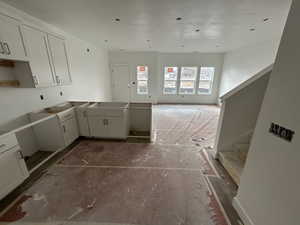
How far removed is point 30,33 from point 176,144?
3.60 m

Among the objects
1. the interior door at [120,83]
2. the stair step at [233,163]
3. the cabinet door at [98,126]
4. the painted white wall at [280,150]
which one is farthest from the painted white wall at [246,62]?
the interior door at [120,83]

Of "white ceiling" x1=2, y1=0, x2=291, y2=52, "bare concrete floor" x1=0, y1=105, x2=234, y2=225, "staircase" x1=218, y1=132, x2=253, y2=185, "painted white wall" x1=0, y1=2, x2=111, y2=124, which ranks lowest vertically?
"bare concrete floor" x1=0, y1=105, x2=234, y2=225

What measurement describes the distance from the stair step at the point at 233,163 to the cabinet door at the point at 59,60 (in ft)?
12.7

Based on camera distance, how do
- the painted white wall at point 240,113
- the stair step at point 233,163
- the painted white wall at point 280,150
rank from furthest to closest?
the painted white wall at point 240,113 → the stair step at point 233,163 → the painted white wall at point 280,150

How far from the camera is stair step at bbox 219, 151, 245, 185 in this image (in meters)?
1.98

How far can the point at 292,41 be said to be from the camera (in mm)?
982

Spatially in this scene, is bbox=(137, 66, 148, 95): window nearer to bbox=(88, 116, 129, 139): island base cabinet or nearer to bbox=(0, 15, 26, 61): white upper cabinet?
bbox=(88, 116, 129, 139): island base cabinet

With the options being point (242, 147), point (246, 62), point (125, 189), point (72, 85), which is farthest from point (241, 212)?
point (246, 62)

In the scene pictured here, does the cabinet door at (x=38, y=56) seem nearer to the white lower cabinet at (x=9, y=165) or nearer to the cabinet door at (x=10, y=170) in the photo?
the white lower cabinet at (x=9, y=165)

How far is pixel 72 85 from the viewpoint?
12.3ft

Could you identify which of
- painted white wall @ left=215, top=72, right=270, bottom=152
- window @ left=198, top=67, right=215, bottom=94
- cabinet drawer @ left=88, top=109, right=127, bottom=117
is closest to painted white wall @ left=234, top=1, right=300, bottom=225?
painted white wall @ left=215, top=72, right=270, bottom=152

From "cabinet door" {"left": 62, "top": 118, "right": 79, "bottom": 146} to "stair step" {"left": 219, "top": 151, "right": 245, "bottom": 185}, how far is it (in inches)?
124

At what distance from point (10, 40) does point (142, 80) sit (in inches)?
209

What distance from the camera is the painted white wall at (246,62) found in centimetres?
372
